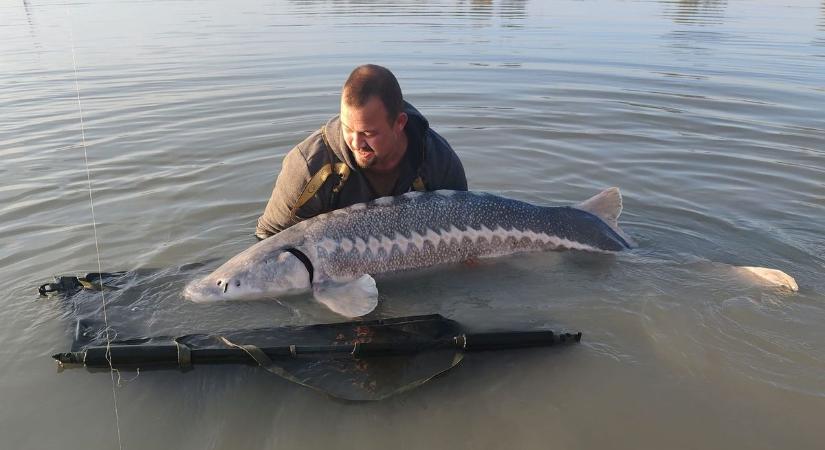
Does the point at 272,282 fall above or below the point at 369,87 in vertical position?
below

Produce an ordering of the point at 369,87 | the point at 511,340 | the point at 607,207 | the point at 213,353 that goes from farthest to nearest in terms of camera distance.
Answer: the point at 607,207, the point at 369,87, the point at 511,340, the point at 213,353

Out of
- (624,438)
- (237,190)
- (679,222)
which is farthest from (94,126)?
(624,438)

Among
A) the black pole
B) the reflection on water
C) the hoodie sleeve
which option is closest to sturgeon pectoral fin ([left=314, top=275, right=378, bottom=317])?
the black pole

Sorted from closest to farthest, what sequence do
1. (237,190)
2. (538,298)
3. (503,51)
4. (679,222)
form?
(538,298)
(679,222)
(237,190)
(503,51)

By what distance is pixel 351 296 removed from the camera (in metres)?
3.82

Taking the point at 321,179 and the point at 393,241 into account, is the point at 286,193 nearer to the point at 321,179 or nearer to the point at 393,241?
the point at 321,179

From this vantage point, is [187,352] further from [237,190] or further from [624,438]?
[237,190]

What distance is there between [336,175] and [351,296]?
2.94 ft

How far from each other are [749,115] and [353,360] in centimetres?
785

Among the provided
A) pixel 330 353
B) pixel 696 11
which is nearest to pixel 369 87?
pixel 330 353

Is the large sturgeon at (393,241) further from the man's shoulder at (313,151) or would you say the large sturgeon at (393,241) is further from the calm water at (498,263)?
the man's shoulder at (313,151)

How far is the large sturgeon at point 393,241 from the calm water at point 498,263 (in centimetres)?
16

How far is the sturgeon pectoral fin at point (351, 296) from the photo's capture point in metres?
3.67

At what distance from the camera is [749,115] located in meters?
8.57
